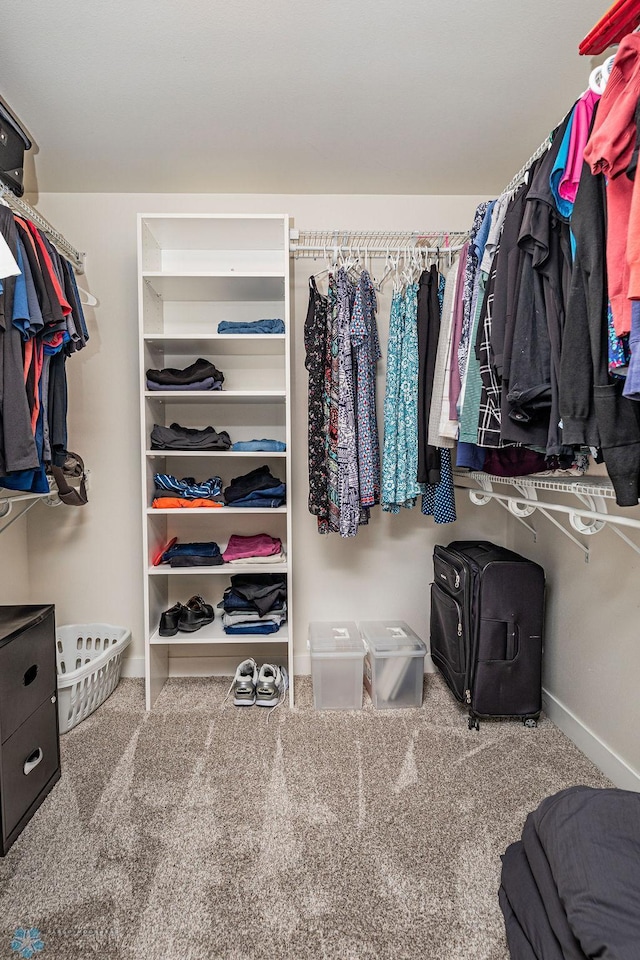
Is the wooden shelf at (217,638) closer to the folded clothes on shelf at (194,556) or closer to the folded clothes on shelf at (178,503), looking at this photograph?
the folded clothes on shelf at (194,556)

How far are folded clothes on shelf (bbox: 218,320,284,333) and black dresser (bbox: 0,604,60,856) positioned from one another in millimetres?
1311

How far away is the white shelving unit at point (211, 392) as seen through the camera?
7.12 feet

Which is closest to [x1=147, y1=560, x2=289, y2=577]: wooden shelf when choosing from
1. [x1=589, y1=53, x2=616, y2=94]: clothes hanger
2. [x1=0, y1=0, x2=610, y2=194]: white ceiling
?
[x1=0, y1=0, x2=610, y2=194]: white ceiling

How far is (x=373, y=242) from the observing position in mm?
2418

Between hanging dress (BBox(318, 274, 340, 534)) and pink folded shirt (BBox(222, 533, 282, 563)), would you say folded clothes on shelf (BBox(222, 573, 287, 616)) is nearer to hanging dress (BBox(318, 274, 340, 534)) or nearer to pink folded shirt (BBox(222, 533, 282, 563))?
pink folded shirt (BBox(222, 533, 282, 563))

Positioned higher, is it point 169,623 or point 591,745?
point 169,623

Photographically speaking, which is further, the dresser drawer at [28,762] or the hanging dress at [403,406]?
the hanging dress at [403,406]

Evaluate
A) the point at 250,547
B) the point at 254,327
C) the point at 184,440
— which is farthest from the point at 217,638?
the point at 254,327

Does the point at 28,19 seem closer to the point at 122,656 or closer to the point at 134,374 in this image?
the point at 134,374

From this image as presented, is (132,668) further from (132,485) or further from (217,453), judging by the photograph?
(217,453)

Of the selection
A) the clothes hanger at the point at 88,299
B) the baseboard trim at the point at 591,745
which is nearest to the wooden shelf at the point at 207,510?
the clothes hanger at the point at 88,299

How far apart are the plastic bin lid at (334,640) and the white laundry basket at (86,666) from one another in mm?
891

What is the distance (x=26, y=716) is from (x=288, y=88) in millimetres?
2179

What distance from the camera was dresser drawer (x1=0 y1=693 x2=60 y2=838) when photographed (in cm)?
144
